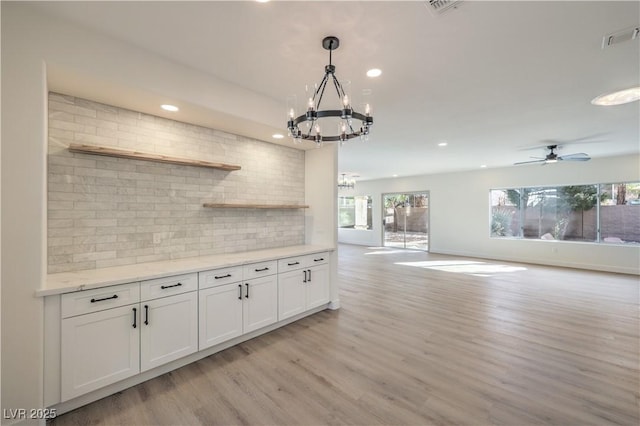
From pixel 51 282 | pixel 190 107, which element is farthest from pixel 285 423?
pixel 190 107

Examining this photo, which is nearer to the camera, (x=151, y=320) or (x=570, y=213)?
(x=151, y=320)

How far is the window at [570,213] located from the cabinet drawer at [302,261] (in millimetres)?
7110

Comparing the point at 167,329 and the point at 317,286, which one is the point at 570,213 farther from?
the point at 167,329

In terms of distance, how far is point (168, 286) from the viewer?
2.44 m

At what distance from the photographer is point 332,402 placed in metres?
2.12

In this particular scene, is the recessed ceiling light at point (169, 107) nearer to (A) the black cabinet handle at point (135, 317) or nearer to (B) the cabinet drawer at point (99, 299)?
(B) the cabinet drawer at point (99, 299)

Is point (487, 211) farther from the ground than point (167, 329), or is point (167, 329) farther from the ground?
point (487, 211)

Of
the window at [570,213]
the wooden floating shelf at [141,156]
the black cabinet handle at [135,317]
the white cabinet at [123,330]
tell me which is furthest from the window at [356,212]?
the black cabinet handle at [135,317]

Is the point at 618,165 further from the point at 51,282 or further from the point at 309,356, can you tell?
the point at 51,282

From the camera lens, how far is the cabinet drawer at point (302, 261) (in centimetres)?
342

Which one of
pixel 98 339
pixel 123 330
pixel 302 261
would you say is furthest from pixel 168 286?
pixel 302 261

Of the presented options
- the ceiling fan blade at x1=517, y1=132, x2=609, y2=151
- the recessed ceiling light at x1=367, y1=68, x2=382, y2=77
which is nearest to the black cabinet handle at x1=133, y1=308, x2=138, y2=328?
the recessed ceiling light at x1=367, y1=68, x2=382, y2=77

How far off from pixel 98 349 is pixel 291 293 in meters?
1.96

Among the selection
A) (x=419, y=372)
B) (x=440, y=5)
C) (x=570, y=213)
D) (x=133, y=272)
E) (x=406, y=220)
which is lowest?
(x=419, y=372)
